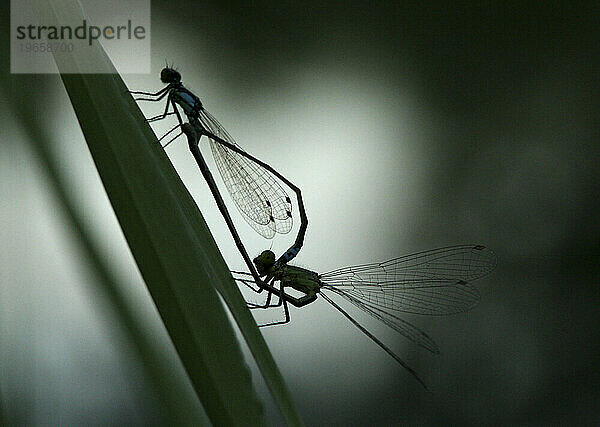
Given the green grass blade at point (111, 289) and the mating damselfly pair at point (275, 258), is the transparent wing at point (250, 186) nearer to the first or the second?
the mating damselfly pair at point (275, 258)

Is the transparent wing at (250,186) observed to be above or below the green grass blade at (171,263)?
above

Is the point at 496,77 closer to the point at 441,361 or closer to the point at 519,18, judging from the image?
the point at 519,18

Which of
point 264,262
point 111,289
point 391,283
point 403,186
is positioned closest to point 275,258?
point 264,262

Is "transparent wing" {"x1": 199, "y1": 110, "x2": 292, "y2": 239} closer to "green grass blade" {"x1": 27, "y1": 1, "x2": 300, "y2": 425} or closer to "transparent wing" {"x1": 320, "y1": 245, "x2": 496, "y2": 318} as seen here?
"transparent wing" {"x1": 320, "y1": 245, "x2": 496, "y2": 318}

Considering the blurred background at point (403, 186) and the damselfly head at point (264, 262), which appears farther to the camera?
the blurred background at point (403, 186)

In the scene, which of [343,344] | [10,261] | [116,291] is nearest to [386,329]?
[343,344]

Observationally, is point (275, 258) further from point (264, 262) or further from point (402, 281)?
point (402, 281)

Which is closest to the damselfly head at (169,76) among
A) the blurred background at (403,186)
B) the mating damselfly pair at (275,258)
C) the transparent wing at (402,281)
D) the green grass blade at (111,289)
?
the mating damselfly pair at (275,258)
